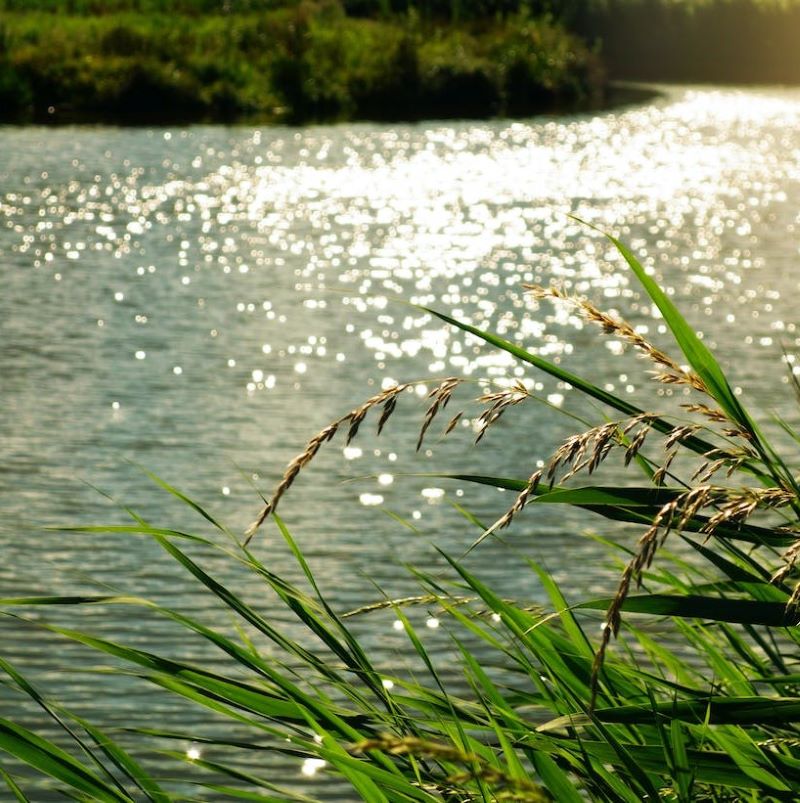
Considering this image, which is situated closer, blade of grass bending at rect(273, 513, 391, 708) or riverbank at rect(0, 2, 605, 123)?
blade of grass bending at rect(273, 513, 391, 708)

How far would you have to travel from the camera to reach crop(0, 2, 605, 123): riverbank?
3027 cm

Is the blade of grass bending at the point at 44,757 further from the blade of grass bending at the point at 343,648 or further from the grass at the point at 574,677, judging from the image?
the blade of grass bending at the point at 343,648

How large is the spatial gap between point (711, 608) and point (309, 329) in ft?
34.0

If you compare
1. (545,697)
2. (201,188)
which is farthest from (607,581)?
(201,188)

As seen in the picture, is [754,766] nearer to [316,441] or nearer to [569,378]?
[569,378]

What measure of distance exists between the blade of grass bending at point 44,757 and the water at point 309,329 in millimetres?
366

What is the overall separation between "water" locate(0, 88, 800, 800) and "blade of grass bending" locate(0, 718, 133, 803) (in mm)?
366

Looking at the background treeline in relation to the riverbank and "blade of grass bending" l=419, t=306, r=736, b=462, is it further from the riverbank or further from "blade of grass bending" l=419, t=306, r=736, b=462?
"blade of grass bending" l=419, t=306, r=736, b=462

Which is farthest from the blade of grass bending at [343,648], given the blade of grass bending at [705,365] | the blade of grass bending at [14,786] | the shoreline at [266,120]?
the shoreline at [266,120]

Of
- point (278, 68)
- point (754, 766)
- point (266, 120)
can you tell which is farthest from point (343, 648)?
point (278, 68)

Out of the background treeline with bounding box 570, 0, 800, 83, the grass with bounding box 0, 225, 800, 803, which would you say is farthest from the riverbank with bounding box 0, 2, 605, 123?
the grass with bounding box 0, 225, 800, 803

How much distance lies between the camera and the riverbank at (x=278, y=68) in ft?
99.3

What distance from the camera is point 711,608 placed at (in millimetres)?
2135

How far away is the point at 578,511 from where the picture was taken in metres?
7.97
